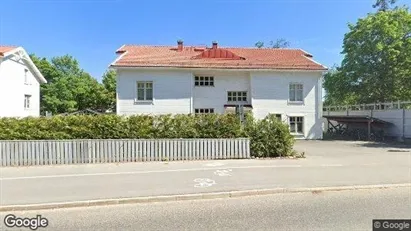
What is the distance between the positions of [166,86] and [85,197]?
1673 cm

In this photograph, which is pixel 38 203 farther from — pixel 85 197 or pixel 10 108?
pixel 10 108

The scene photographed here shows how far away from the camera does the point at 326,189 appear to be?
7363 mm

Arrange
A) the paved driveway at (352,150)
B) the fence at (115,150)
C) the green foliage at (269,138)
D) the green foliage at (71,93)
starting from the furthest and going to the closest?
the green foliage at (71,93) < the paved driveway at (352,150) < the green foliage at (269,138) < the fence at (115,150)

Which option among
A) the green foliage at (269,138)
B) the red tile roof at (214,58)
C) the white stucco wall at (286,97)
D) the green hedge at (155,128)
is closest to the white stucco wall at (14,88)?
the red tile roof at (214,58)

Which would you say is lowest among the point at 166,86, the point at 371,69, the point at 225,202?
the point at 225,202

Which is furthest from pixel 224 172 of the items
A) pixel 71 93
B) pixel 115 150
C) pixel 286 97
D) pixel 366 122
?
pixel 71 93

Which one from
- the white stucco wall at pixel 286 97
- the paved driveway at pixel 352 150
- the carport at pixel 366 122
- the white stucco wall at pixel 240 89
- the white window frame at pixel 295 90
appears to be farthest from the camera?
the white window frame at pixel 295 90

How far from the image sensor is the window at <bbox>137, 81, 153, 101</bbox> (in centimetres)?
2272

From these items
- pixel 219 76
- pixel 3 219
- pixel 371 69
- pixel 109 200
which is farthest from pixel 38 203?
pixel 371 69

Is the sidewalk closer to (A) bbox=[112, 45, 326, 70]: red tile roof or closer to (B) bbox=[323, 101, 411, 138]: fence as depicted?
(B) bbox=[323, 101, 411, 138]: fence

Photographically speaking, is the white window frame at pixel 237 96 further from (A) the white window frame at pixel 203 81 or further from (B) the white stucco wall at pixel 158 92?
(B) the white stucco wall at pixel 158 92

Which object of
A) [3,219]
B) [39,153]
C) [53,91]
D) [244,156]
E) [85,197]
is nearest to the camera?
[3,219]

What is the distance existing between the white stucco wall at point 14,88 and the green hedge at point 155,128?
16.7 m

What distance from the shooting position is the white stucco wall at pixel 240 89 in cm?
2277
